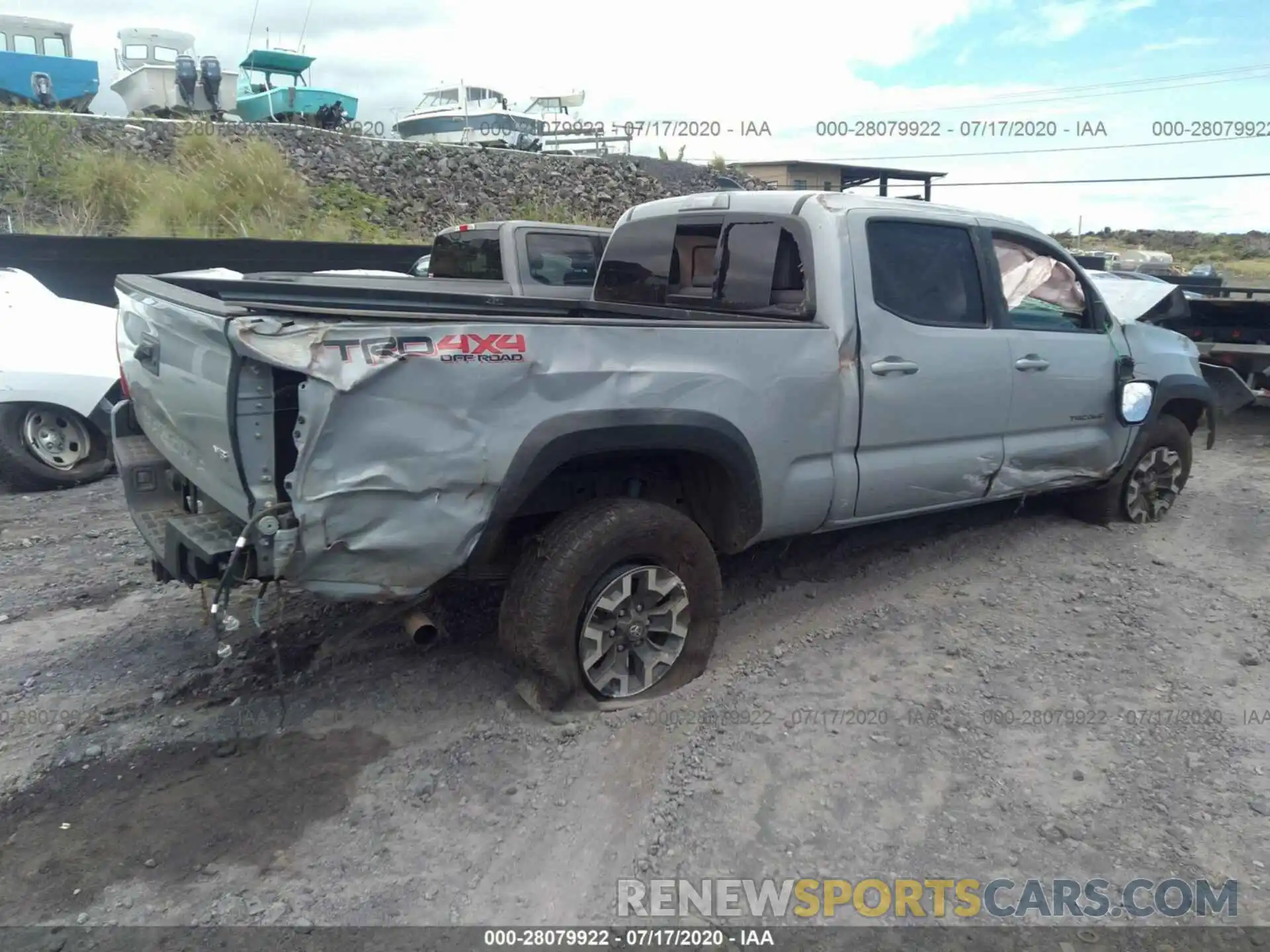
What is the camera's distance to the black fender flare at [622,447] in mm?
3273

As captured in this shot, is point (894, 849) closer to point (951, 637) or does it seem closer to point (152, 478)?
Result: point (951, 637)

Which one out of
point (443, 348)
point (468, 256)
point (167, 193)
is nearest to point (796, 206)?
point (443, 348)

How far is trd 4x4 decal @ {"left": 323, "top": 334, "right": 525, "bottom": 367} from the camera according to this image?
9.50 ft

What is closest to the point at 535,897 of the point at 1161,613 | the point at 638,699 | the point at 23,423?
the point at 638,699

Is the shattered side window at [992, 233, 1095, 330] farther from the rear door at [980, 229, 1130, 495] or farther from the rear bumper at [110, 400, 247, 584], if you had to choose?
the rear bumper at [110, 400, 247, 584]

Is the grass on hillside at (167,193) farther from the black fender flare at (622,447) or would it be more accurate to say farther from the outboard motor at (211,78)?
the black fender flare at (622,447)

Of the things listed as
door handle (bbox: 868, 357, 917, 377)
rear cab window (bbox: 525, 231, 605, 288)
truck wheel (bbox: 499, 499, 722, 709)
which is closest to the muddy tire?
door handle (bbox: 868, 357, 917, 377)

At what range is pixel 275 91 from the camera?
23891mm

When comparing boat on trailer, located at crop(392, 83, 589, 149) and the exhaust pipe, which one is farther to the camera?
boat on trailer, located at crop(392, 83, 589, 149)

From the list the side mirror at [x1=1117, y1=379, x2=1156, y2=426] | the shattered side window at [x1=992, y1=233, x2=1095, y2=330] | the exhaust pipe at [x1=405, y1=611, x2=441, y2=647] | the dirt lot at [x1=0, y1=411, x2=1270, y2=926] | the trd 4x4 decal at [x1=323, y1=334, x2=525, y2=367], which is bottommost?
the dirt lot at [x1=0, y1=411, x2=1270, y2=926]

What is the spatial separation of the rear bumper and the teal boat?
71.7 ft

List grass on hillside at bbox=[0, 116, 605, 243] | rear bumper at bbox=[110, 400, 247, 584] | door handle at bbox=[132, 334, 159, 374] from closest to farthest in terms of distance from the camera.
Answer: rear bumper at bbox=[110, 400, 247, 584] → door handle at bbox=[132, 334, 159, 374] → grass on hillside at bbox=[0, 116, 605, 243]

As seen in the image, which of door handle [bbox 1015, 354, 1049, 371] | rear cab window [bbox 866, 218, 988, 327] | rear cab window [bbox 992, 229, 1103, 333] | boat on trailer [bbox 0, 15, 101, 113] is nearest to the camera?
rear cab window [bbox 866, 218, 988, 327]

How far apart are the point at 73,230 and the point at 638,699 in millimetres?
13472
